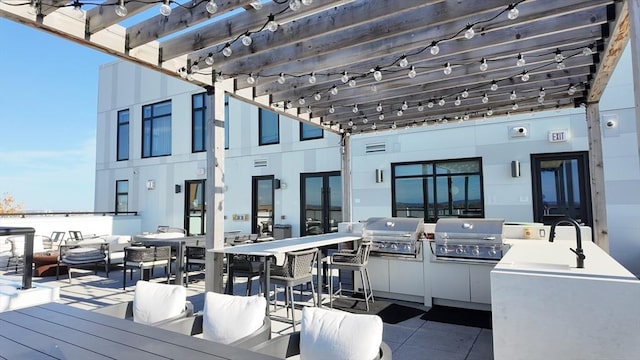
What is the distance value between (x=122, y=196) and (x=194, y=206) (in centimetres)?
386

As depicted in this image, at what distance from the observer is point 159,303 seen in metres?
2.55

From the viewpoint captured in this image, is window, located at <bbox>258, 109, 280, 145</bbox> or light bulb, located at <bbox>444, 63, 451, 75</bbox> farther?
window, located at <bbox>258, 109, 280, 145</bbox>

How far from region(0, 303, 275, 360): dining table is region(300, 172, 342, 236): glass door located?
→ 26.5 ft

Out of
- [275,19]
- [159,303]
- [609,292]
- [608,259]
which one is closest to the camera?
[609,292]

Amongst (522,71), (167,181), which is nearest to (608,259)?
(522,71)

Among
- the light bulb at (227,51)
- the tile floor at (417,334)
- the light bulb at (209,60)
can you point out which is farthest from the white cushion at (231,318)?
the light bulb at (209,60)

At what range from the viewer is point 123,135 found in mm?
14812

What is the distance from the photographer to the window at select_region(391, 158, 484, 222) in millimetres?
8094

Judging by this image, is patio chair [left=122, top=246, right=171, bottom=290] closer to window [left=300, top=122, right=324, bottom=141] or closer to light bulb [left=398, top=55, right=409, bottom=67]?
light bulb [left=398, top=55, right=409, bottom=67]

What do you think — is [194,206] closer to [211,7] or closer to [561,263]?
[211,7]

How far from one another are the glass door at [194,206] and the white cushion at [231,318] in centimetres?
1083

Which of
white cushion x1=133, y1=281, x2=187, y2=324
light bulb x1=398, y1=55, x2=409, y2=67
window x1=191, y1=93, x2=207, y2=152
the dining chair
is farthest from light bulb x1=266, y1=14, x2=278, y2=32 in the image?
window x1=191, y1=93, x2=207, y2=152

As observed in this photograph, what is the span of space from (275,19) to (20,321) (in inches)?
108

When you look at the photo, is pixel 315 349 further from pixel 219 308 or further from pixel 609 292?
pixel 609 292
